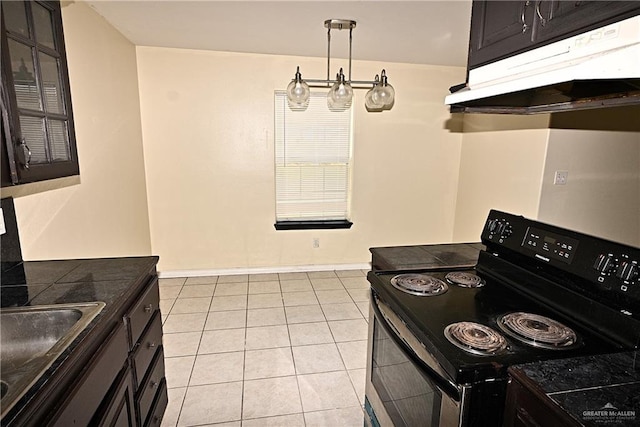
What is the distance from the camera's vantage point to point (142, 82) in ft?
12.0

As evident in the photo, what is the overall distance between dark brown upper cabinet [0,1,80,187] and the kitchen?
0.63 meters

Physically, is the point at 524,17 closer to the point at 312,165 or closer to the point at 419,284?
the point at 419,284

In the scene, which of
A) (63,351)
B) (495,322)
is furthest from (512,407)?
(63,351)

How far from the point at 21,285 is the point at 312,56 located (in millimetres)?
3348

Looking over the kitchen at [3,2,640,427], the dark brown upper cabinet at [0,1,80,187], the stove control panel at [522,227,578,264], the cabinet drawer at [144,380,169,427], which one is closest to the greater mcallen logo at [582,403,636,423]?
the stove control panel at [522,227,578,264]

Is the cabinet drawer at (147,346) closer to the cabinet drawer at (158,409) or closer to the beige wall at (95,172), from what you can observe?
the cabinet drawer at (158,409)

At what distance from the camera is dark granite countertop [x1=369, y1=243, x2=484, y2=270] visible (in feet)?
6.20

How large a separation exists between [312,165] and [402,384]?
10.2 ft

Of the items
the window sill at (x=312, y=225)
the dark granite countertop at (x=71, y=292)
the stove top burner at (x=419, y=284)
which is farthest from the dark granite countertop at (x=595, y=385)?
the window sill at (x=312, y=225)

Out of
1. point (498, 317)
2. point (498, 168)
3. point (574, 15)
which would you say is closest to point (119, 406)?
point (498, 317)

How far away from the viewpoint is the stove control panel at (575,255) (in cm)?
112

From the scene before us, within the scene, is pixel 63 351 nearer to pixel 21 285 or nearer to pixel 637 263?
pixel 21 285

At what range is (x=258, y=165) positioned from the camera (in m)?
4.04

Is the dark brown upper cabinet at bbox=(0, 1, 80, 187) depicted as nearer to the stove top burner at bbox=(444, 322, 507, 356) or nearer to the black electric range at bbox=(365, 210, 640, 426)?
the black electric range at bbox=(365, 210, 640, 426)
